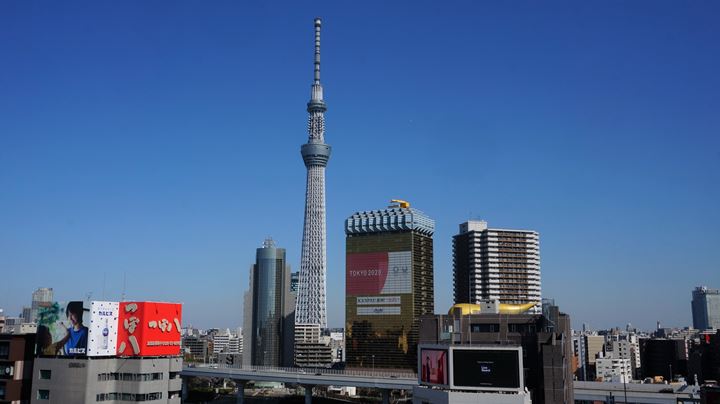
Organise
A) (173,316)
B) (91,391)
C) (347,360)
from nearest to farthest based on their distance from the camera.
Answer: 1. (91,391)
2. (173,316)
3. (347,360)

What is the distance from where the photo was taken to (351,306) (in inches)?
7416

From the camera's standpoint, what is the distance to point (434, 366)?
63156mm

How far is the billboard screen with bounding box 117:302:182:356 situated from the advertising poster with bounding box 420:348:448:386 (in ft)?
93.4

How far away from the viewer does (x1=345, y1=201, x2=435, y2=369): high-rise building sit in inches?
7087


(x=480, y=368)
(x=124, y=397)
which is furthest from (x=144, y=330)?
(x=480, y=368)

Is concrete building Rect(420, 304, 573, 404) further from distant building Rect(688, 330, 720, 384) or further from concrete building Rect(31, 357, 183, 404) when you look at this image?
distant building Rect(688, 330, 720, 384)

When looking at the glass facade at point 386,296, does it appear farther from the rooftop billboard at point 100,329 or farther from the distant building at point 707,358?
the rooftop billboard at point 100,329

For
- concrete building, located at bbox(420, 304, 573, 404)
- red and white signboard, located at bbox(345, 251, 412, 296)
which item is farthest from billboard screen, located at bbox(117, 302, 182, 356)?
red and white signboard, located at bbox(345, 251, 412, 296)

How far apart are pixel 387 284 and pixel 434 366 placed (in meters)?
123

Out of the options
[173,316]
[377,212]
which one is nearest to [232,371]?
[173,316]

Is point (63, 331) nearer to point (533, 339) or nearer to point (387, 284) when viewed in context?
point (533, 339)

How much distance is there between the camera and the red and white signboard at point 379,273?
604ft

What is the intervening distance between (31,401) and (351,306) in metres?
124

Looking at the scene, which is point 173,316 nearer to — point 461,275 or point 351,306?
point 351,306
